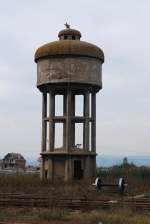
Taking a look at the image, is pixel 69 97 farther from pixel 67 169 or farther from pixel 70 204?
pixel 70 204

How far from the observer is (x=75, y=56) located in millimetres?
35250

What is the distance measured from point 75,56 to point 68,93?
8.90ft

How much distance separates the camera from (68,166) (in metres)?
34.9

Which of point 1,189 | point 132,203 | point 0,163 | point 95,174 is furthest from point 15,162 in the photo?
point 132,203

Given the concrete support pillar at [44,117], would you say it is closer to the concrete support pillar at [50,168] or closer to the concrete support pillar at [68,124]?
the concrete support pillar at [50,168]

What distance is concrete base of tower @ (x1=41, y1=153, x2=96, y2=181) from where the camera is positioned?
3500 centimetres

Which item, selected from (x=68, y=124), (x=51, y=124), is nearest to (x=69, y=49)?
(x=68, y=124)

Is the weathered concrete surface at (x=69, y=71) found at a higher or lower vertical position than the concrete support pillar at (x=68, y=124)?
higher

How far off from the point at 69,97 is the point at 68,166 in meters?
4.72

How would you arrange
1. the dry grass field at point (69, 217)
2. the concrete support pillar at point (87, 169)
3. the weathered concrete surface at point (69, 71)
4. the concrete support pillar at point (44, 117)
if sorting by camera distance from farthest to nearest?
the concrete support pillar at point (44, 117), the concrete support pillar at point (87, 169), the weathered concrete surface at point (69, 71), the dry grass field at point (69, 217)

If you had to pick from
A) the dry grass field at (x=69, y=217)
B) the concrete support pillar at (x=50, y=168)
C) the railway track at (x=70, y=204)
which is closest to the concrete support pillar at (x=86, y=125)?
the concrete support pillar at (x=50, y=168)

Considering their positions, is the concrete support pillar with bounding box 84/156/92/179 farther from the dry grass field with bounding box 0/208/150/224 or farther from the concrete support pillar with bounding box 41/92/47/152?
the dry grass field with bounding box 0/208/150/224

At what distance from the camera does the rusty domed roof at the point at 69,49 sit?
35.2 m

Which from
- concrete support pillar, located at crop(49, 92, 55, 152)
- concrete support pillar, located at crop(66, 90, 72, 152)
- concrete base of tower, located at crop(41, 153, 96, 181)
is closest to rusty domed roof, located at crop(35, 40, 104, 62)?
concrete support pillar, located at crop(66, 90, 72, 152)
